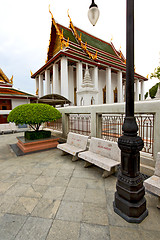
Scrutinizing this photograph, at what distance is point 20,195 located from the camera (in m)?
2.88

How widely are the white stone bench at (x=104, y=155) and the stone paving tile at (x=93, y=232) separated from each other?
140 cm

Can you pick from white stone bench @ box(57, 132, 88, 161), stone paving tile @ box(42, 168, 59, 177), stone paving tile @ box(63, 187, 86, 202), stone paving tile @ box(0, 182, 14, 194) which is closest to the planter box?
white stone bench @ box(57, 132, 88, 161)

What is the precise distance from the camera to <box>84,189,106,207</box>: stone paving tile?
2.62 meters

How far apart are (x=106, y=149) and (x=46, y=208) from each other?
2.28 m

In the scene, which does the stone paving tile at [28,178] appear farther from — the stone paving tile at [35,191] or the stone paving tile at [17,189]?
the stone paving tile at [35,191]

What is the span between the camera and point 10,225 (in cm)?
213

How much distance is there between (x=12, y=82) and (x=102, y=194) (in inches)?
851

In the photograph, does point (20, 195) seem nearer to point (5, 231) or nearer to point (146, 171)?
point (5, 231)

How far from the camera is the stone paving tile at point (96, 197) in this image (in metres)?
2.62

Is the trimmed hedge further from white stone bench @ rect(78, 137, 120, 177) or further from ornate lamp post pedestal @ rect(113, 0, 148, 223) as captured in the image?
ornate lamp post pedestal @ rect(113, 0, 148, 223)

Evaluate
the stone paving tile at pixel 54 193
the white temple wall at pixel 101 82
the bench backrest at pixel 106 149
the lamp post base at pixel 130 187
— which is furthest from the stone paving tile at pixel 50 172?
the white temple wall at pixel 101 82

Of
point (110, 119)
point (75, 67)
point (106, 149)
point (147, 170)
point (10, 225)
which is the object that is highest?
point (75, 67)

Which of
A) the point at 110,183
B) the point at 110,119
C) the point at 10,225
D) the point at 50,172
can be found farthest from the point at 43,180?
the point at 110,119

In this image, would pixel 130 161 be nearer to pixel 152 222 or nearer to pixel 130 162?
pixel 130 162
